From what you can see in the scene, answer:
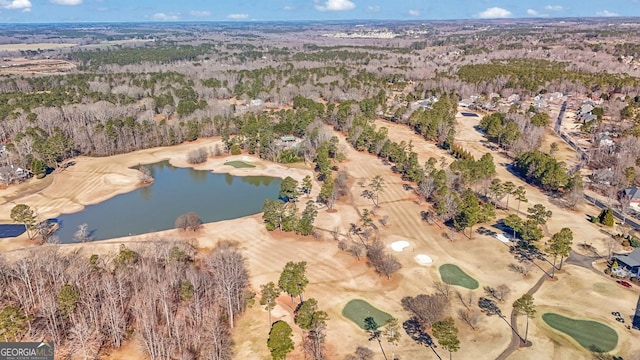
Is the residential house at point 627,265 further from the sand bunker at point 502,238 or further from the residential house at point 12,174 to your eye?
the residential house at point 12,174

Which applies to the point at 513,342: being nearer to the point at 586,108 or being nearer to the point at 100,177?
the point at 100,177

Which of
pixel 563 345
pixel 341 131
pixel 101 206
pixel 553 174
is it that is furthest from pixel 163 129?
pixel 563 345

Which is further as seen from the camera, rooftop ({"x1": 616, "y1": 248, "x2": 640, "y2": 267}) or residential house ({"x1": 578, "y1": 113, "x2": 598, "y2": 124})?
residential house ({"x1": 578, "y1": 113, "x2": 598, "y2": 124})

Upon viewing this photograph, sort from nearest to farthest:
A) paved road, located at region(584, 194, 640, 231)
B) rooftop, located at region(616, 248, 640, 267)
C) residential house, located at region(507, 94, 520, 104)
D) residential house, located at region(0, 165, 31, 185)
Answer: rooftop, located at region(616, 248, 640, 267)
paved road, located at region(584, 194, 640, 231)
residential house, located at region(0, 165, 31, 185)
residential house, located at region(507, 94, 520, 104)

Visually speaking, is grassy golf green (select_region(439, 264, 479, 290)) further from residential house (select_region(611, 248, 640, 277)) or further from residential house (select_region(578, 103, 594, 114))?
residential house (select_region(578, 103, 594, 114))

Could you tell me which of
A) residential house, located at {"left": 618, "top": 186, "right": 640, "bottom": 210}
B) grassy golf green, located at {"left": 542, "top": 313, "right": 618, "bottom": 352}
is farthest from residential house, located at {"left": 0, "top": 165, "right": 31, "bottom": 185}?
residential house, located at {"left": 618, "top": 186, "right": 640, "bottom": 210}

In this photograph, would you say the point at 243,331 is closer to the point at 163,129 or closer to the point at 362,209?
the point at 362,209
